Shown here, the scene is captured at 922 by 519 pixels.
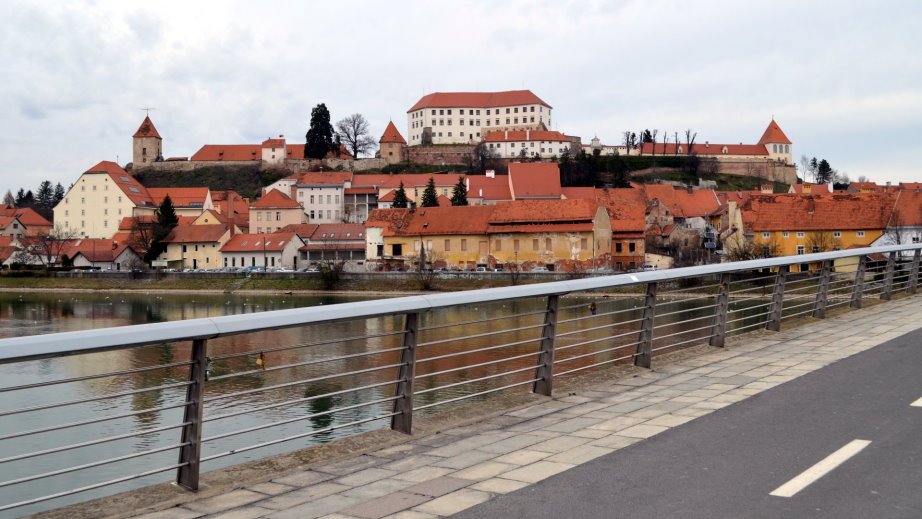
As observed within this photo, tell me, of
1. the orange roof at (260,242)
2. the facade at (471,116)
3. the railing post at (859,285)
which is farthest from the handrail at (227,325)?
the facade at (471,116)

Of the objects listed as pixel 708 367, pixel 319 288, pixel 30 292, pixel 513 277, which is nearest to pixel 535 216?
pixel 513 277

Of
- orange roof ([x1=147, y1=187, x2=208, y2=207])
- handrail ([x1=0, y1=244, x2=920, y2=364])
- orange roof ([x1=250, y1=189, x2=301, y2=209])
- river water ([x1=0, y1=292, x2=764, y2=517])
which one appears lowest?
river water ([x1=0, y1=292, x2=764, y2=517])

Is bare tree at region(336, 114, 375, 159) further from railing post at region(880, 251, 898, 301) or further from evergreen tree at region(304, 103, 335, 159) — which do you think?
railing post at region(880, 251, 898, 301)

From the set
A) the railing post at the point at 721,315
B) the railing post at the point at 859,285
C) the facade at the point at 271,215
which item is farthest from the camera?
the facade at the point at 271,215

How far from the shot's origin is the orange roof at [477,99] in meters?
167

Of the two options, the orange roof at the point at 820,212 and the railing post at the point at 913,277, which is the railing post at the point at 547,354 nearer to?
the railing post at the point at 913,277

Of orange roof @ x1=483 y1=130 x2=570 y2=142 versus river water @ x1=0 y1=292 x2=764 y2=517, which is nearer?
river water @ x1=0 y1=292 x2=764 y2=517

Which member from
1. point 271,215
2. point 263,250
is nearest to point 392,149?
point 271,215

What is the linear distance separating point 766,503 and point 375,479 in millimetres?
2426

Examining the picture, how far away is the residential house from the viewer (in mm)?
99688

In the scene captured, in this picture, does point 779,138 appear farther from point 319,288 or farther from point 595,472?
point 595,472

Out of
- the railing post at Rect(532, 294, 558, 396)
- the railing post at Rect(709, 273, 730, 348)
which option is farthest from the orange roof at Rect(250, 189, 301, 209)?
the railing post at Rect(532, 294, 558, 396)

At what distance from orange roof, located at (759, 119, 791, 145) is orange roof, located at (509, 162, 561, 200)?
6279 centimetres

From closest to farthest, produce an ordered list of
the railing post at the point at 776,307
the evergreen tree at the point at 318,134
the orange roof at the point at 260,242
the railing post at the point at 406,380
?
1. the railing post at the point at 406,380
2. the railing post at the point at 776,307
3. the orange roof at the point at 260,242
4. the evergreen tree at the point at 318,134
